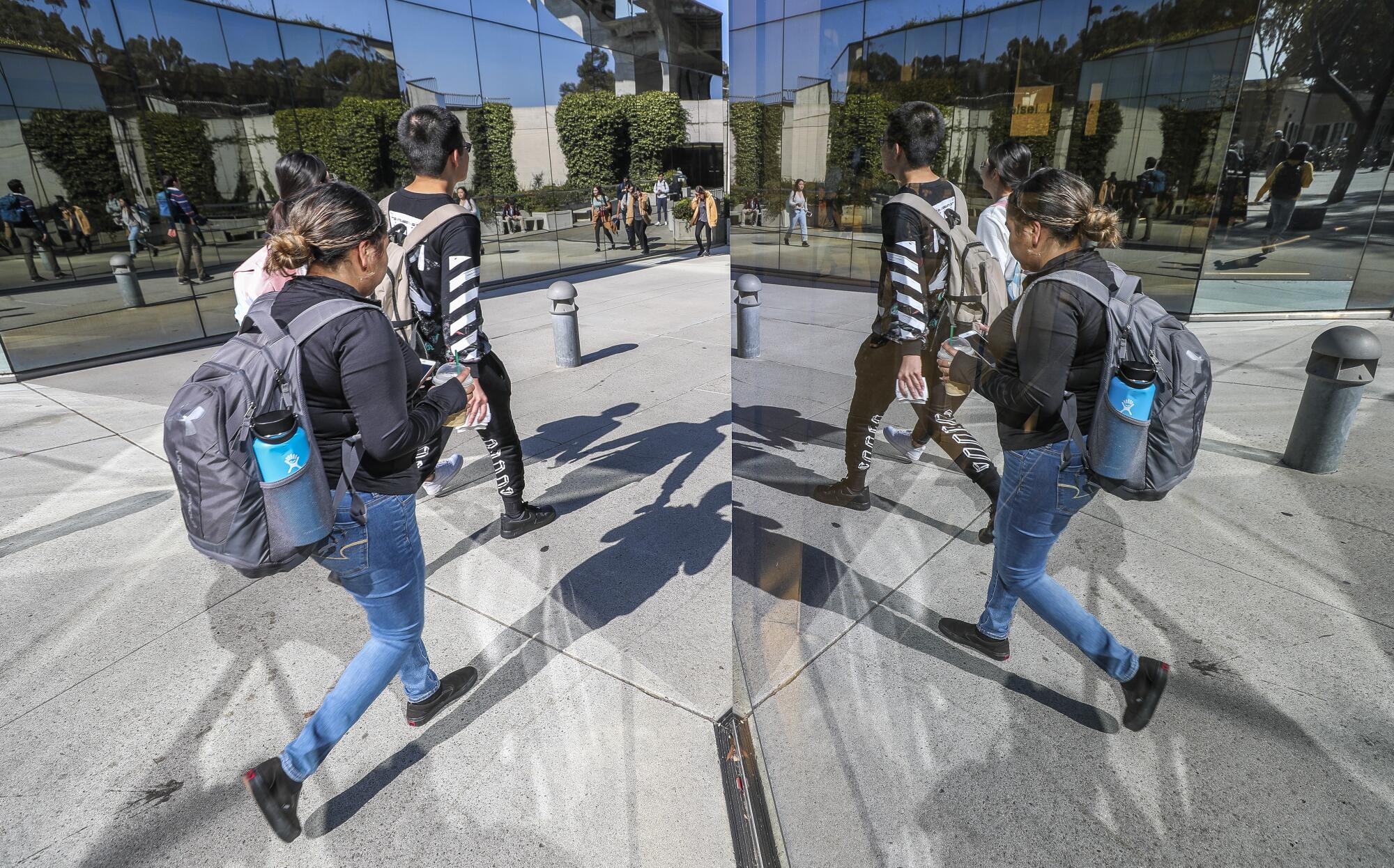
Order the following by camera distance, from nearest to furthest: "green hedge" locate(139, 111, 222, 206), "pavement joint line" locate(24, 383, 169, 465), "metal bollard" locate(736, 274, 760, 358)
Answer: "metal bollard" locate(736, 274, 760, 358) < "pavement joint line" locate(24, 383, 169, 465) < "green hedge" locate(139, 111, 222, 206)

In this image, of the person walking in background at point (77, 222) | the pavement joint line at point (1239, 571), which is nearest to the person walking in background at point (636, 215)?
the person walking in background at point (77, 222)

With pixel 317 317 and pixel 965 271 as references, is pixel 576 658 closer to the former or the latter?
pixel 317 317

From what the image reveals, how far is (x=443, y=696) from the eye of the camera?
9.36 feet

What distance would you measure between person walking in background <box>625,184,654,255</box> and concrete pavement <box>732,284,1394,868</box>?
16.3 metres

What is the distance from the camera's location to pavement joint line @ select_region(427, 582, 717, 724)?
9.37ft

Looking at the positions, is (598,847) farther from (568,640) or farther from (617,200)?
(617,200)

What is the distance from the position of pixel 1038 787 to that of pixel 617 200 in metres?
17.6

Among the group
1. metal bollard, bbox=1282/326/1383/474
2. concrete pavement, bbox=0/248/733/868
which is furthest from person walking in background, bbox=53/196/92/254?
metal bollard, bbox=1282/326/1383/474

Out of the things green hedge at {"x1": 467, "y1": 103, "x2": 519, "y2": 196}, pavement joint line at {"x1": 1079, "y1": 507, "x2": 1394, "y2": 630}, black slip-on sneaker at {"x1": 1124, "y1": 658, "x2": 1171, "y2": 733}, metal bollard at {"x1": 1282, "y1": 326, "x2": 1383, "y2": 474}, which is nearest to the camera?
pavement joint line at {"x1": 1079, "y1": 507, "x2": 1394, "y2": 630}

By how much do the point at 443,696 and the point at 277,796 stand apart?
680 mm

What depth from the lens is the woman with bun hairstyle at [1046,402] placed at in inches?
48.6

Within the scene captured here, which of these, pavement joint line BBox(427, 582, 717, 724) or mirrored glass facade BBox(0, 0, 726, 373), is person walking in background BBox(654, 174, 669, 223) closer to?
mirrored glass facade BBox(0, 0, 726, 373)

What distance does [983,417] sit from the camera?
169 centimetres

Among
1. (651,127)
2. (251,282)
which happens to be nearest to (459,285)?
(251,282)
